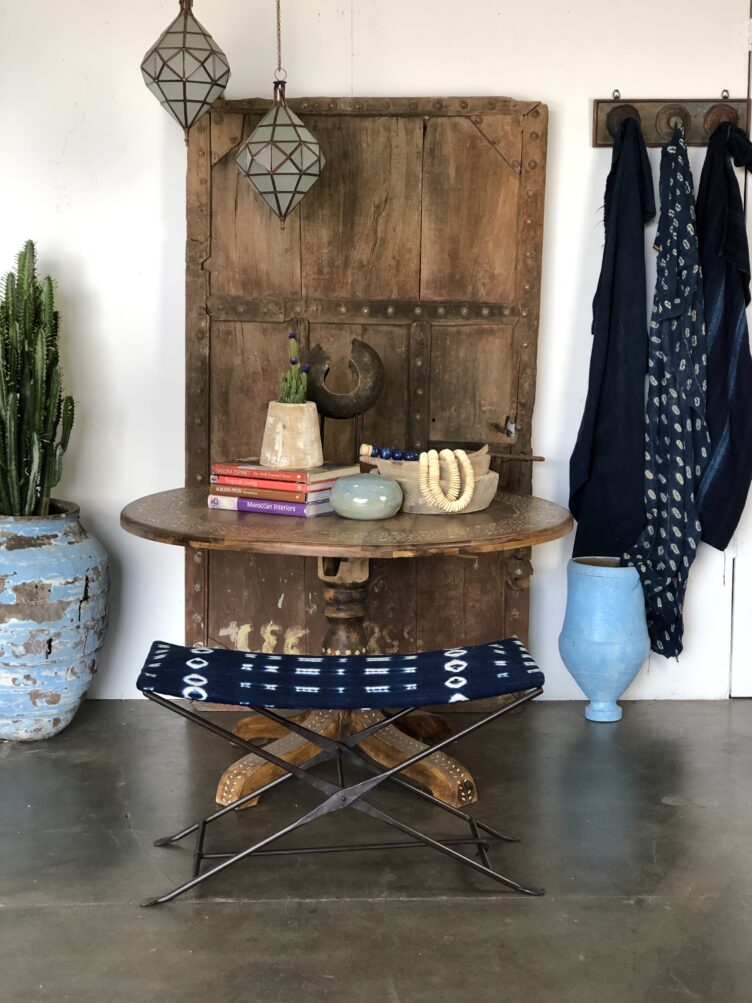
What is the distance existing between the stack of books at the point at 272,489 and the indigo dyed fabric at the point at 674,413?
4.46 feet

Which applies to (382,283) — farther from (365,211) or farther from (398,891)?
(398,891)

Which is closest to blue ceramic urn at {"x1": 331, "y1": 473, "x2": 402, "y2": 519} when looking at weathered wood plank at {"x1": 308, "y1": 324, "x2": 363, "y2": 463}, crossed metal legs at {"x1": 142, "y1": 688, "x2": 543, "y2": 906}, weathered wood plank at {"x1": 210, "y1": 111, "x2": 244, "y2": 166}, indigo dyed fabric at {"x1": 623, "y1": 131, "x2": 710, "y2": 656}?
crossed metal legs at {"x1": 142, "y1": 688, "x2": 543, "y2": 906}

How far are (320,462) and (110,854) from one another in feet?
4.17

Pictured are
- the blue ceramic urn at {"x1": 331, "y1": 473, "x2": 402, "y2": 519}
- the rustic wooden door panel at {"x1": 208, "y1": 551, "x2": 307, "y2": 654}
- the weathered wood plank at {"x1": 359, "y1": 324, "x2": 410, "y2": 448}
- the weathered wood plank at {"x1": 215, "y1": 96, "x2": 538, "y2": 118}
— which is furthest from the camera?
the rustic wooden door panel at {"x1": 208, "y1": 551, "x2": 307, "y2": 654}

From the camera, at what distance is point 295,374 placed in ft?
11.3

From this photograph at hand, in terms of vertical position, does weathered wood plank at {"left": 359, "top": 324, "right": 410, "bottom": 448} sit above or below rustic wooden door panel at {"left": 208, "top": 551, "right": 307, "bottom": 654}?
above

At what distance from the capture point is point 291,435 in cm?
344

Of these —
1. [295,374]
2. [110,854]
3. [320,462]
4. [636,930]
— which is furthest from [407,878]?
[295,374]

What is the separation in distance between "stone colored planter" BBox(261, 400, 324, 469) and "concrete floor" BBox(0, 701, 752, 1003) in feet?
3.34

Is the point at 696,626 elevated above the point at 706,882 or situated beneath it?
elevated above

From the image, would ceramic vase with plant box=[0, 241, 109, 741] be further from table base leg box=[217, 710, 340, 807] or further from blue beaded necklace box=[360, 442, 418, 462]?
blue beaded necklace box=[360, 442, 418, 462]

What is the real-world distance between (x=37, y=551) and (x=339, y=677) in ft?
4.52

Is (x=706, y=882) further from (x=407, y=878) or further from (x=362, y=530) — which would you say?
(x=362, y=530)

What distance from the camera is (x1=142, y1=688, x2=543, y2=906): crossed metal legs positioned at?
2740 millimetres
